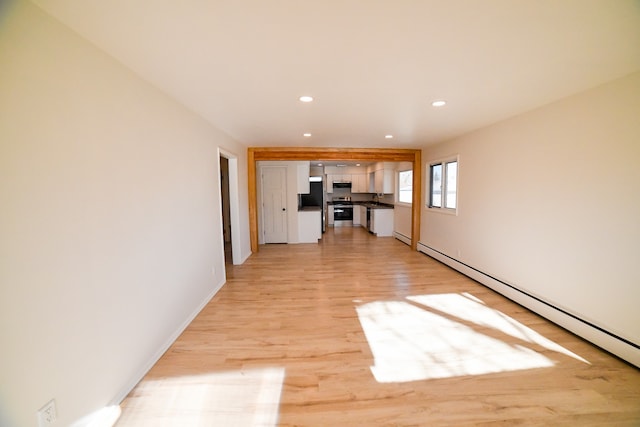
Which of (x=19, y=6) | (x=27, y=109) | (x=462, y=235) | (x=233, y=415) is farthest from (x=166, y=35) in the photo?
(x=462, y=235)

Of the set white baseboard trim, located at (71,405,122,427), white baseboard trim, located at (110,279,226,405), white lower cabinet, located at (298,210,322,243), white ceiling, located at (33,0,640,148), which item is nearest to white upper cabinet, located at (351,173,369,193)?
white lower cabinet, located at (298,210,322,243)

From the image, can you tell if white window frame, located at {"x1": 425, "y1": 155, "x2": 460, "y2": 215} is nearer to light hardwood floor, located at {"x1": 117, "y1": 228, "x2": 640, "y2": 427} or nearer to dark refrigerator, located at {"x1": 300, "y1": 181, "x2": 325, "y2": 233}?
light hardwood floor, located at {"x1": 117, "y1": 228, "x2": 640, "y2": 427}

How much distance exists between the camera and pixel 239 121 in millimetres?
3332

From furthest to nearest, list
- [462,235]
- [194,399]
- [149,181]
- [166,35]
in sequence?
[462,235]
[149,181]
[194,399]
[166,35]

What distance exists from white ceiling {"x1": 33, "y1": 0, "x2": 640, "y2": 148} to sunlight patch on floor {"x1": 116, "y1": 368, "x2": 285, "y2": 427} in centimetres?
239

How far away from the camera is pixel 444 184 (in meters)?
4.92

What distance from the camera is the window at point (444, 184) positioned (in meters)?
4.60

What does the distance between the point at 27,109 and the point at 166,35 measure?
80cm

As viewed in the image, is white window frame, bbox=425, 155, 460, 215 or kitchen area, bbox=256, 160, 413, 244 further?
kitchen area, bbox=256, 160, 413, 244

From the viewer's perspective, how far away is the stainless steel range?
366 inches

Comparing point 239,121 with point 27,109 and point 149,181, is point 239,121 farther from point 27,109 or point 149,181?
point 27,109

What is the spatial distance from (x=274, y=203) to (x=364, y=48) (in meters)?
5.27

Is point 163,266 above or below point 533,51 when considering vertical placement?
below

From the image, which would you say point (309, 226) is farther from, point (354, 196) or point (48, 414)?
point (48, 414)
